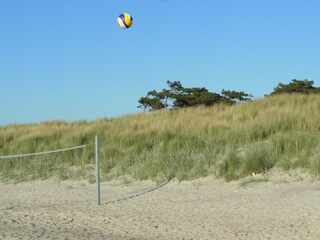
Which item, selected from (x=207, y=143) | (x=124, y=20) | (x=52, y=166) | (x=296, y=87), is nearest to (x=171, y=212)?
(x=207, y=143)

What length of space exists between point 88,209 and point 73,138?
8.71 m

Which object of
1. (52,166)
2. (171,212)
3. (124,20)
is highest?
(124,20)

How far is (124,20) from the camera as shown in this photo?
16969mm

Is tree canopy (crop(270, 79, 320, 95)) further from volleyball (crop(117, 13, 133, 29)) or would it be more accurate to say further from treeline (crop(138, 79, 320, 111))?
volleyball (crop(117, 13, 133, 29))

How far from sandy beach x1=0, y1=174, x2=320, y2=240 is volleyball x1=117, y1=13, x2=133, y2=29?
5.75m

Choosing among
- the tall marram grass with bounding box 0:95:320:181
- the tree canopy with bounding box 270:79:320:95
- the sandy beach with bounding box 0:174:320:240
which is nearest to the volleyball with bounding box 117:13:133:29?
the tall marram grass with bounding box 0:95:320:181

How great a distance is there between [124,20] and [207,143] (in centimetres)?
490

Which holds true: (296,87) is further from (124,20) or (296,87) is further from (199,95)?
(124,20)

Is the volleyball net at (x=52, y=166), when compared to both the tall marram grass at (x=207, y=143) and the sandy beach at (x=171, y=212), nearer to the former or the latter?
the tall marram grass at (x=207, y=143)

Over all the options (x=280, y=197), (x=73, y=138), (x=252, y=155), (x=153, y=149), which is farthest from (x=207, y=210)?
(x=73, y=138)

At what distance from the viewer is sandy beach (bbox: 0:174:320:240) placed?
8414 mm

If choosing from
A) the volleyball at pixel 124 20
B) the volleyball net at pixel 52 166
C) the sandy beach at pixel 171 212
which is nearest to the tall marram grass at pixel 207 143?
the volleyball net at pixel 52 166

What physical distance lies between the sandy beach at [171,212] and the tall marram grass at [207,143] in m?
0.59

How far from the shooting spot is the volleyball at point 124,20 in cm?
1695
